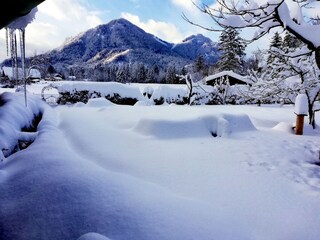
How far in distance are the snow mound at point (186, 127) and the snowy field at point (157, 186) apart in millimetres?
45

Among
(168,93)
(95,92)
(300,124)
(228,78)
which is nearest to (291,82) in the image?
(300,124)

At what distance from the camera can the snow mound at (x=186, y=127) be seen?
300 inches

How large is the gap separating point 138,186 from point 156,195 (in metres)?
0.26

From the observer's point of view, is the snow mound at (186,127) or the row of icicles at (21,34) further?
the snow mound at (186,127)

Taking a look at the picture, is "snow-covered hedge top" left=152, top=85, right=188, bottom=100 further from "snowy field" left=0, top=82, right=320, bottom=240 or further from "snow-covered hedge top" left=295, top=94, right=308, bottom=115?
"snowy field" left=0, top=82, right=320, bottom=240

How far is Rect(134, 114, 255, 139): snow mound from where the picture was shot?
7.61 m

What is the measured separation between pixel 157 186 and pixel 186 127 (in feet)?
14.7

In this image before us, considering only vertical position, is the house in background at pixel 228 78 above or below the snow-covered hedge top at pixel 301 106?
above

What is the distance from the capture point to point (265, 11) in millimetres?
4535

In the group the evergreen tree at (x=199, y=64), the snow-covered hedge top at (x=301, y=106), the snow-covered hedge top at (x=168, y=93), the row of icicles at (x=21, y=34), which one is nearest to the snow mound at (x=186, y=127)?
the snow-covered hedge top at (x=301, y=106)

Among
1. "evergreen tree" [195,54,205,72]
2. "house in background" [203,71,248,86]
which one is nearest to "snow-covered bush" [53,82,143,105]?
"house in background" [203,71,248,86]

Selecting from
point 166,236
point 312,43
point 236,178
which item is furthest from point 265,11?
point 166,236

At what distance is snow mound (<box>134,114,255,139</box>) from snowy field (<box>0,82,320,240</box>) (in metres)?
0.05

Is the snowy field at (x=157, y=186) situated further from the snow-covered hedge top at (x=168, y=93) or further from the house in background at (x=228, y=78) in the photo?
the house in background at (x=228, y=78)
